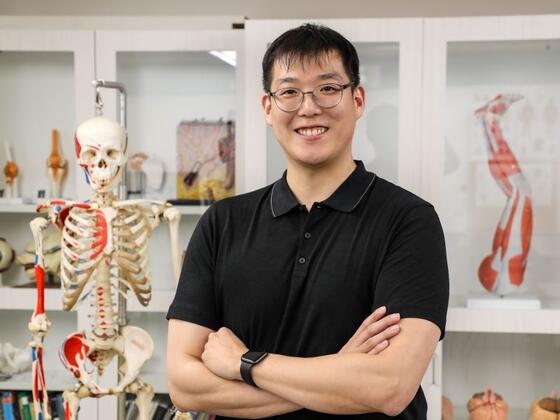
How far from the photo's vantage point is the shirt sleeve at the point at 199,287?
4.84 ft

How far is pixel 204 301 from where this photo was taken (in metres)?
1.48

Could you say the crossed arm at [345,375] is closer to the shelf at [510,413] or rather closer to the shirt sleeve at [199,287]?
the shirt sleeve at [199,287]

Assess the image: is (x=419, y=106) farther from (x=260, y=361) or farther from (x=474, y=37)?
(x=260, y=361)

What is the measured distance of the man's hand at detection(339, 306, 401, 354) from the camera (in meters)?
1.29

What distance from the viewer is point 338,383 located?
128 centimetres

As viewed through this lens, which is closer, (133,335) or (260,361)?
(260,361)

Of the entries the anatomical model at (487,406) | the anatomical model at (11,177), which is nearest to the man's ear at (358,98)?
the anatomical model at (487,406)

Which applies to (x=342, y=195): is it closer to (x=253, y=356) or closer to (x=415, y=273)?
(x=415, y=273)

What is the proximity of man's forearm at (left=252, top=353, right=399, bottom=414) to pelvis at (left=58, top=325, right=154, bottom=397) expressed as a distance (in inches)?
33.0

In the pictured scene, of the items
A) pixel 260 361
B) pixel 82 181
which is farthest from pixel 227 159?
pixel 260 361

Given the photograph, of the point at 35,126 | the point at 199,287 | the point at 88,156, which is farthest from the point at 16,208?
the point at 199,287

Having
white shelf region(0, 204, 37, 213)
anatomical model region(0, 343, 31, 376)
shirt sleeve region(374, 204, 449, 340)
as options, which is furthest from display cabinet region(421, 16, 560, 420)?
anatomical model region(0, 343, 31, 376)

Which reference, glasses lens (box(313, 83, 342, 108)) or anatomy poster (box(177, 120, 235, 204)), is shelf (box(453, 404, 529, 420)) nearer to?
anatomy poster (box(177, 120, 235, 204))

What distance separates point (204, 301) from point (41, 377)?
2.60ft
